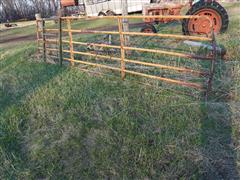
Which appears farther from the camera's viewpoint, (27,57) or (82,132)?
(27,57)

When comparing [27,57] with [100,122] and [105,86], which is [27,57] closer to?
[105,86]

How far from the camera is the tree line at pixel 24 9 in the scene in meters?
41.1

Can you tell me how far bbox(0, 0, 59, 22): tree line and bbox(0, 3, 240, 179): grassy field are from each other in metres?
41.7

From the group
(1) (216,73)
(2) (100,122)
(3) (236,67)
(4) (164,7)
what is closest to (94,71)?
(2) (100,122)

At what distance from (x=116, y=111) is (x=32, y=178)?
1.67 metres

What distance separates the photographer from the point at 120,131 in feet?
11.5

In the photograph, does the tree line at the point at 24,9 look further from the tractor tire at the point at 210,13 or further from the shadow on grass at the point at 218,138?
the shadow on grass at the point at 218,138

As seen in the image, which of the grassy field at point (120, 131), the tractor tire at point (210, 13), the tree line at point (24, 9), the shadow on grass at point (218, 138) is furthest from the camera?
the tree line at point (24, 9)

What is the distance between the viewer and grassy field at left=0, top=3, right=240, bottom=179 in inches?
114

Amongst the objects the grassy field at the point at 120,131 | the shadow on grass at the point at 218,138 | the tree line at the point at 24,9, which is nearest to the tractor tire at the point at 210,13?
the grassy field at the point at 120,131

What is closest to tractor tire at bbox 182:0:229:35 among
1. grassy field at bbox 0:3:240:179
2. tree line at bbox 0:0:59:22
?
grassy field at bbox 0:3:240:179

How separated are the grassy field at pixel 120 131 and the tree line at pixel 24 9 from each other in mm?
41668

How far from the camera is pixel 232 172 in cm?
272

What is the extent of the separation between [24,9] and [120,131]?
4553 cm
